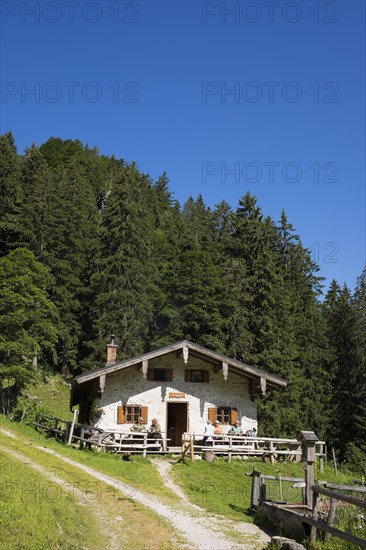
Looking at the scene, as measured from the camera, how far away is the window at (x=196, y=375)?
26.8m

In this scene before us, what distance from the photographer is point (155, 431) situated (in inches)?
954

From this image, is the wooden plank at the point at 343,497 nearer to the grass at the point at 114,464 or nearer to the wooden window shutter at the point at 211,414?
the grass at the point at 114,464

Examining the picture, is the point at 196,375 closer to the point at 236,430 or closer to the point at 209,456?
the point at 236,430

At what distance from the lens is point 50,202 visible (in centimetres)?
5353

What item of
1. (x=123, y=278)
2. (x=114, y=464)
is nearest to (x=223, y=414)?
(x=114, y=464)

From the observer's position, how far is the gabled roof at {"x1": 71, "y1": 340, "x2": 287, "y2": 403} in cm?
2462

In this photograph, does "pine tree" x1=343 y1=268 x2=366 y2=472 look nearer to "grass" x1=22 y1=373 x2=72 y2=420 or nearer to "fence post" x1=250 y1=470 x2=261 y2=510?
"grass" x1=22 y1=373 x2=72 y2=420

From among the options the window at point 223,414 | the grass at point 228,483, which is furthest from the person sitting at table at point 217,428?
the grass at point 228,483

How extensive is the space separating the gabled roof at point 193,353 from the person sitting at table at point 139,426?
2.58 metres

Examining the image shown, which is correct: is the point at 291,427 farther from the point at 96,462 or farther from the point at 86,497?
the point at 86,497

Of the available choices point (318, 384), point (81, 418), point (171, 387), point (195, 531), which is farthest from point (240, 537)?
point (318, 384)

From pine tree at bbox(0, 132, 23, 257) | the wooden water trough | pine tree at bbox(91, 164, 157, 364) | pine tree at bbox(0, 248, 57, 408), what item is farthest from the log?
pine tree at bbox(0, 132, 23, 257)

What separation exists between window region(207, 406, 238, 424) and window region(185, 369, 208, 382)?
1.47m

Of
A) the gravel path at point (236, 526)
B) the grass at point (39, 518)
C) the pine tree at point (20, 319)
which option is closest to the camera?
the grass at point (39, 518)
